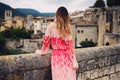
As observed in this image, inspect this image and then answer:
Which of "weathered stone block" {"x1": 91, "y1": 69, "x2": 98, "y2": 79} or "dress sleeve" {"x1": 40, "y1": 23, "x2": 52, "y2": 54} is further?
"weathered stone block" {"x1": 91, "y1": 69, "x2": 98, "y2": 79}

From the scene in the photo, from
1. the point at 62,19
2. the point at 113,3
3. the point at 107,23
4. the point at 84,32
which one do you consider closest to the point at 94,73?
the point at 62,19

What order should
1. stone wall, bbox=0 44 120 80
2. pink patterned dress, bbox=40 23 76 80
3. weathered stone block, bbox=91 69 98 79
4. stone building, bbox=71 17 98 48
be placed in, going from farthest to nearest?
stone building, bbox=71 17 98 48, weathered stone block, bbox=91 69 98 79, pink patterned dress, bbox=40 23 76 80, stone wall, bbox=0 44 120 80

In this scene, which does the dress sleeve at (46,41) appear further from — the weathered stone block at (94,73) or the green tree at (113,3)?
the green tree at (113,3)

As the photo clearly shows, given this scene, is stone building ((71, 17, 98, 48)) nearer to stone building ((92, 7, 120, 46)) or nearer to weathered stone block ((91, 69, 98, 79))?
stone building ((92, 7, 120, 46))

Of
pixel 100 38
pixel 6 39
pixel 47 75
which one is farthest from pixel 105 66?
pixel 6 39

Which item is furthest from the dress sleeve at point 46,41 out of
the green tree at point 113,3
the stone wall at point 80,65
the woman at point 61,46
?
A: the green tree at point 113,3

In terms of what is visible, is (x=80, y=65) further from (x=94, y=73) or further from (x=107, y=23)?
(x=107, y=23)

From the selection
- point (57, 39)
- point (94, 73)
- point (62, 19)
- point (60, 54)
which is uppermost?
point (62, 19)

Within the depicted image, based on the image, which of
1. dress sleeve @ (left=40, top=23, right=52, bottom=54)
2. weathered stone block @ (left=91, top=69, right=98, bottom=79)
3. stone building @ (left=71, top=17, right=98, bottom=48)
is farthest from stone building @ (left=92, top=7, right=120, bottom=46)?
dress sleeve @ (left=40, top=23, right=52, bottom=54)

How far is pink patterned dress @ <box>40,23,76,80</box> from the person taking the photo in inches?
202

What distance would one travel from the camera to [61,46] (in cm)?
A: 522

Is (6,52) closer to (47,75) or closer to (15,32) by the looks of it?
(15,32)

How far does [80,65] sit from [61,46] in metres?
1.07

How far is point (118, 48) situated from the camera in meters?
7.46
